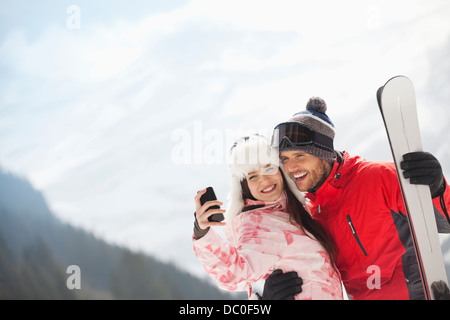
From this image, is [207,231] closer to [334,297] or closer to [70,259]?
[334,297]

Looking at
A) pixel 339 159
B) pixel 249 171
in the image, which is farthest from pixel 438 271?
pixel 249 171

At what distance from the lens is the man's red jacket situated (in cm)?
201

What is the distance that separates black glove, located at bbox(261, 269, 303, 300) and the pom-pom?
3.05 feet

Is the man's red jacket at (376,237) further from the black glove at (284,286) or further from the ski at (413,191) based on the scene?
the black glove at (284,286)

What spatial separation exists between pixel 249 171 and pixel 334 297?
0.67m

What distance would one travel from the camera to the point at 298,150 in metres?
2.14

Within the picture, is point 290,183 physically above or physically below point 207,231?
above

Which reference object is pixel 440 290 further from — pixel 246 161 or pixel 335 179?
pixel 246 161

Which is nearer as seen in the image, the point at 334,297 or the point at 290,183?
the point at 334,297

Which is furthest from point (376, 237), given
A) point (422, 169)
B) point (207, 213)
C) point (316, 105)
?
point (207, 213)

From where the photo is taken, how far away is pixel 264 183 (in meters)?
1.99

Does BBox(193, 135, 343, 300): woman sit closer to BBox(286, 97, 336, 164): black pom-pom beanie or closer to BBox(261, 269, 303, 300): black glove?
BBox(261, 269, 303, 300): black glove

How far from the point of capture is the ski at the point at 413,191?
185cm
